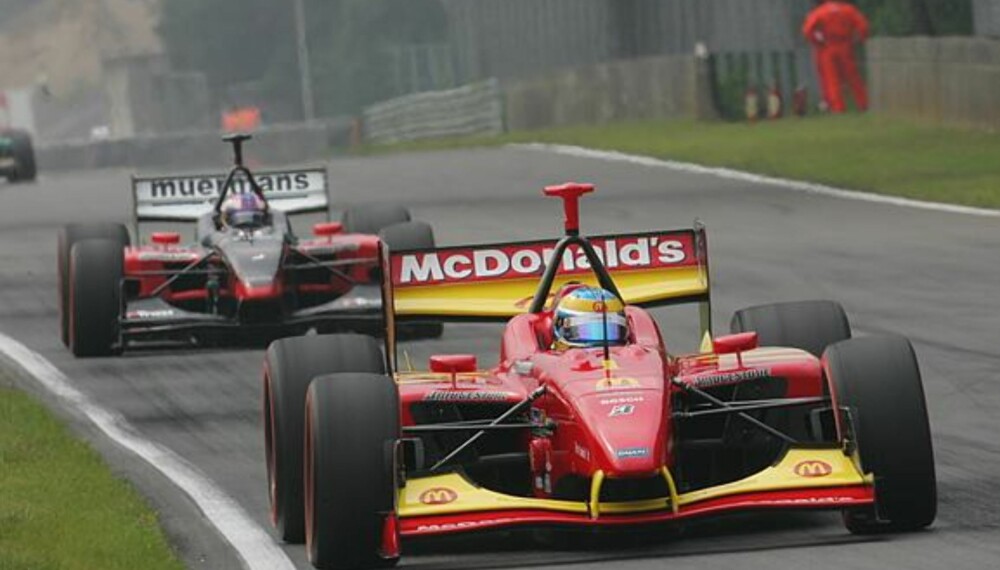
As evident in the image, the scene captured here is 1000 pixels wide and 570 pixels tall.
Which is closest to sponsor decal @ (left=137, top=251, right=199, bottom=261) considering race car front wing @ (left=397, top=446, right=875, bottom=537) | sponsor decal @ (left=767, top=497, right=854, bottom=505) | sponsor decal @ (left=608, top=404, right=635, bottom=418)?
race car front wing @ (left=397, top=446, right=875, bottom=537)

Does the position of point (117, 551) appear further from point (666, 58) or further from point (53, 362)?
point (666, 58)

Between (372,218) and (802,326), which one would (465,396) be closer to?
(802,326)

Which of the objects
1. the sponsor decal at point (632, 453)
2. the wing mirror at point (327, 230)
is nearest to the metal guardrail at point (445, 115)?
the wing mirror at point (327, 230)

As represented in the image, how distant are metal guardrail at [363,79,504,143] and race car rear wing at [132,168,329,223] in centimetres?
3501

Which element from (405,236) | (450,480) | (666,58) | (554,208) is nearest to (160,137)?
(666,58)

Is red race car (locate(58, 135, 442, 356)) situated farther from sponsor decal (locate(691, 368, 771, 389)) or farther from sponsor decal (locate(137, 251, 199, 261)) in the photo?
sponsor decal (locate(691, 368, 771, 389))

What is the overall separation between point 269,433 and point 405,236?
808cm

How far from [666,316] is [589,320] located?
9.13 metres

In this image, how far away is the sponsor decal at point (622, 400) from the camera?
34.4ft

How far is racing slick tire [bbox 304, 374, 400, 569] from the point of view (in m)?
10.3

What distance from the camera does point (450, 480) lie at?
10.7 metres

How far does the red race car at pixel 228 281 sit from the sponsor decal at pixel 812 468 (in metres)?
8.32

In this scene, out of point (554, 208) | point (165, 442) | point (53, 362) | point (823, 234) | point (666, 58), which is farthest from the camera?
point (666, 58)

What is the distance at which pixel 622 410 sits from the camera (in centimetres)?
1042
